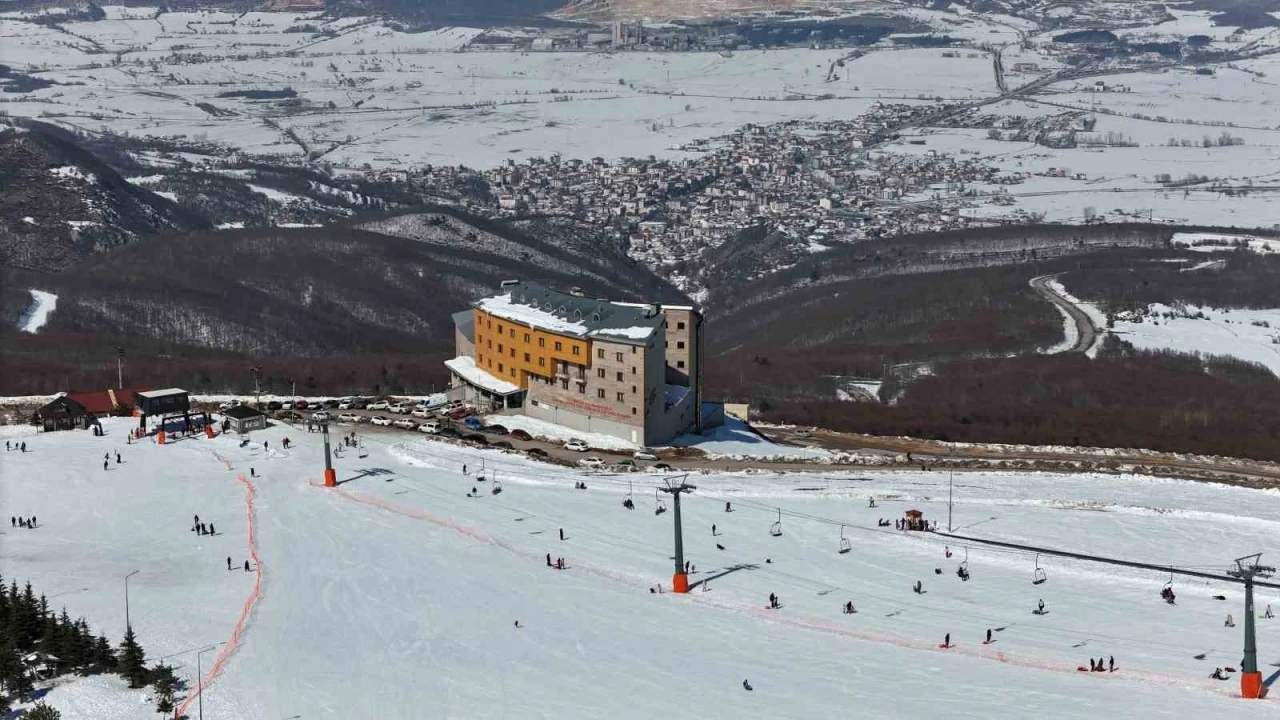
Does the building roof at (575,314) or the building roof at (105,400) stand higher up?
the building roof at (575,314)

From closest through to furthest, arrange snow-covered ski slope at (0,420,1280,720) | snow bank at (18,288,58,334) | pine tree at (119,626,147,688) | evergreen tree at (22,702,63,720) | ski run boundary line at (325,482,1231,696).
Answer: evergreen tree at (22,702,63,720) → pine tree at (119,626,147,688) → snow-covered ski slope at (0,420,1280,720) → ski run boundary line at (325,482,1231,696) → snow bank at (18,288,58,334)

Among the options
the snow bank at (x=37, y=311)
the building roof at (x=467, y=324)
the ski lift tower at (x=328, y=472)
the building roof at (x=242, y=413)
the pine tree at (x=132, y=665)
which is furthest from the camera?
the snow bank at (x=37, y=311)

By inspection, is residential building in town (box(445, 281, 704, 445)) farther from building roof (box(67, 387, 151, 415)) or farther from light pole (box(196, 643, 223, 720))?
light pole (box(196, 643, 223, 720))

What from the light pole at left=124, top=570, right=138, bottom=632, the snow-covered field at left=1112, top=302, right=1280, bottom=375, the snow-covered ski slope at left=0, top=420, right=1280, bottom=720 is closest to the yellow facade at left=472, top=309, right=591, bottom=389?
the snow-covered ski slope at left=0, top=420, right=1280, bottom=720

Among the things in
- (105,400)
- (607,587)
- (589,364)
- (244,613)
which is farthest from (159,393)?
(607,587)

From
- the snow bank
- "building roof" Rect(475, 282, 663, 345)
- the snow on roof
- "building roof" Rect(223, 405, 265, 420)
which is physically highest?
"building roof" Rect(475, 282, 663, 345)

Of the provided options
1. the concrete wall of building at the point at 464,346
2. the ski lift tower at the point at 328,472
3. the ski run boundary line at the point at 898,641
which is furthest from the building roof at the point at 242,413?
the ski run boundary line at the point at 898,641

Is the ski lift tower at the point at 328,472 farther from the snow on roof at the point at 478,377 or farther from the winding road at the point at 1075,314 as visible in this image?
the winding road at the point at 1075,314
